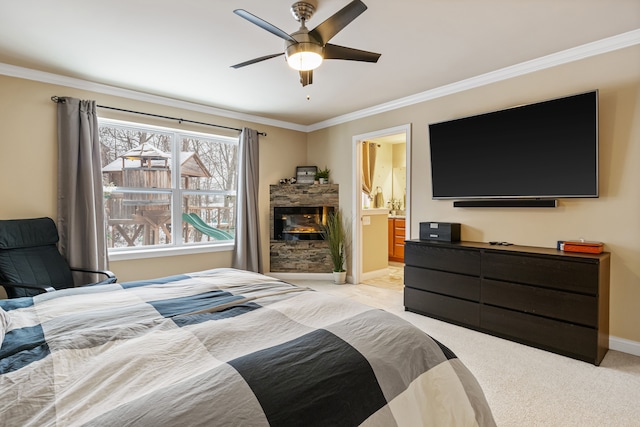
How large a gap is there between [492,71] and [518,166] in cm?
105

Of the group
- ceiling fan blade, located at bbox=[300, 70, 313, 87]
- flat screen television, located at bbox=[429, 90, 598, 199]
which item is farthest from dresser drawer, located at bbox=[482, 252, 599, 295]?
ceiling fan blade, located at bbox=[300, 70, 313, 87]

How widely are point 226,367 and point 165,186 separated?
154 inches

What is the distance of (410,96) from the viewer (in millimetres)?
4223

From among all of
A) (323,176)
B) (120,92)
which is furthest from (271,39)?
(323,176)

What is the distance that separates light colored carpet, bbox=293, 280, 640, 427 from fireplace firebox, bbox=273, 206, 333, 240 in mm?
2724

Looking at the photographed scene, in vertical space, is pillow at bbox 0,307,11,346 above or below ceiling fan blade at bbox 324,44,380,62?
below

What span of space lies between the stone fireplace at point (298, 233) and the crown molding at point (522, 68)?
1472mm

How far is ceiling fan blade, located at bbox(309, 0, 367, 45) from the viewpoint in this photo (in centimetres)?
187

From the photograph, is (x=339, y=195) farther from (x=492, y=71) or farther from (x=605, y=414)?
(x=605, y=414)

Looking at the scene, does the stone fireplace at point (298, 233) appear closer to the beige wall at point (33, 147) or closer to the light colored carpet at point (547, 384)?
the beige wall at point (33, 147)

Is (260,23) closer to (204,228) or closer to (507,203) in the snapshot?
(507,203)

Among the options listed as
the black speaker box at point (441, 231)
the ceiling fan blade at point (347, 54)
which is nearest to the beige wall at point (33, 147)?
the ceiling fan blade at point (347, 54)

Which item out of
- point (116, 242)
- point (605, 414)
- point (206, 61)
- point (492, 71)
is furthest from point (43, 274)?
point (492, 71)

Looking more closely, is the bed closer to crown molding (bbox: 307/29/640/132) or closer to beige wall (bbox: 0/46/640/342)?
beige wall (bbox: 0/46/640/342)
